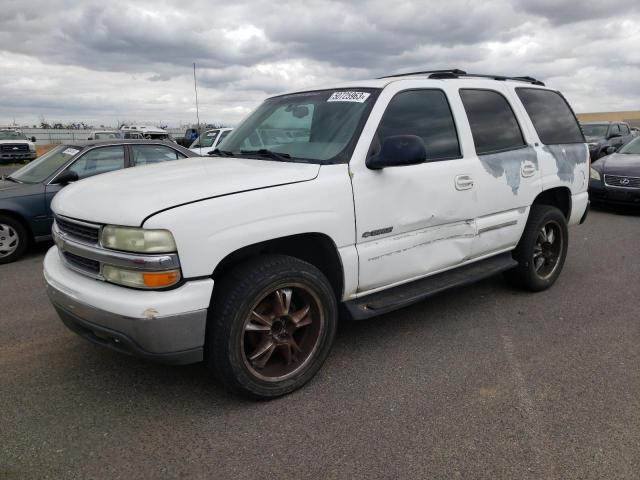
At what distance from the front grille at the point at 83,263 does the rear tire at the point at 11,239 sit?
13.3ft

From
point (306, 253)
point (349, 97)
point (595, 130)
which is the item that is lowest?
point (306, 253)

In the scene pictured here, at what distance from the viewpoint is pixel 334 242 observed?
10.3ft

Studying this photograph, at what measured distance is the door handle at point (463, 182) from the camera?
12.4 ft

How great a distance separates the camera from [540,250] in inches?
192

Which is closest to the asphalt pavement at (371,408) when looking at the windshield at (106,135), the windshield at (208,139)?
the windshield at (208,139)

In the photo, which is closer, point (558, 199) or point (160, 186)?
point (160, 186)

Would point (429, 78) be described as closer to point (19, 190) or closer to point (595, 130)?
point (19, 190)

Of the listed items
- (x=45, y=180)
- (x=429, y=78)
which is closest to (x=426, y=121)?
(x=429, y=78)

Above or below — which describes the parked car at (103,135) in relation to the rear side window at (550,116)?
above

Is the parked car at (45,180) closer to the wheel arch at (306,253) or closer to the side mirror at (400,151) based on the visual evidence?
the wheel arch at (306,253)

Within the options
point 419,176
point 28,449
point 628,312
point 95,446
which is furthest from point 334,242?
point 628,312

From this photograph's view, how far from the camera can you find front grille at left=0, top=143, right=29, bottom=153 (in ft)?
70.3

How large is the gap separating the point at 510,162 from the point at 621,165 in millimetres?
6490

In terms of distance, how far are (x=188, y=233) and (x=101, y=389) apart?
4.39 ft
